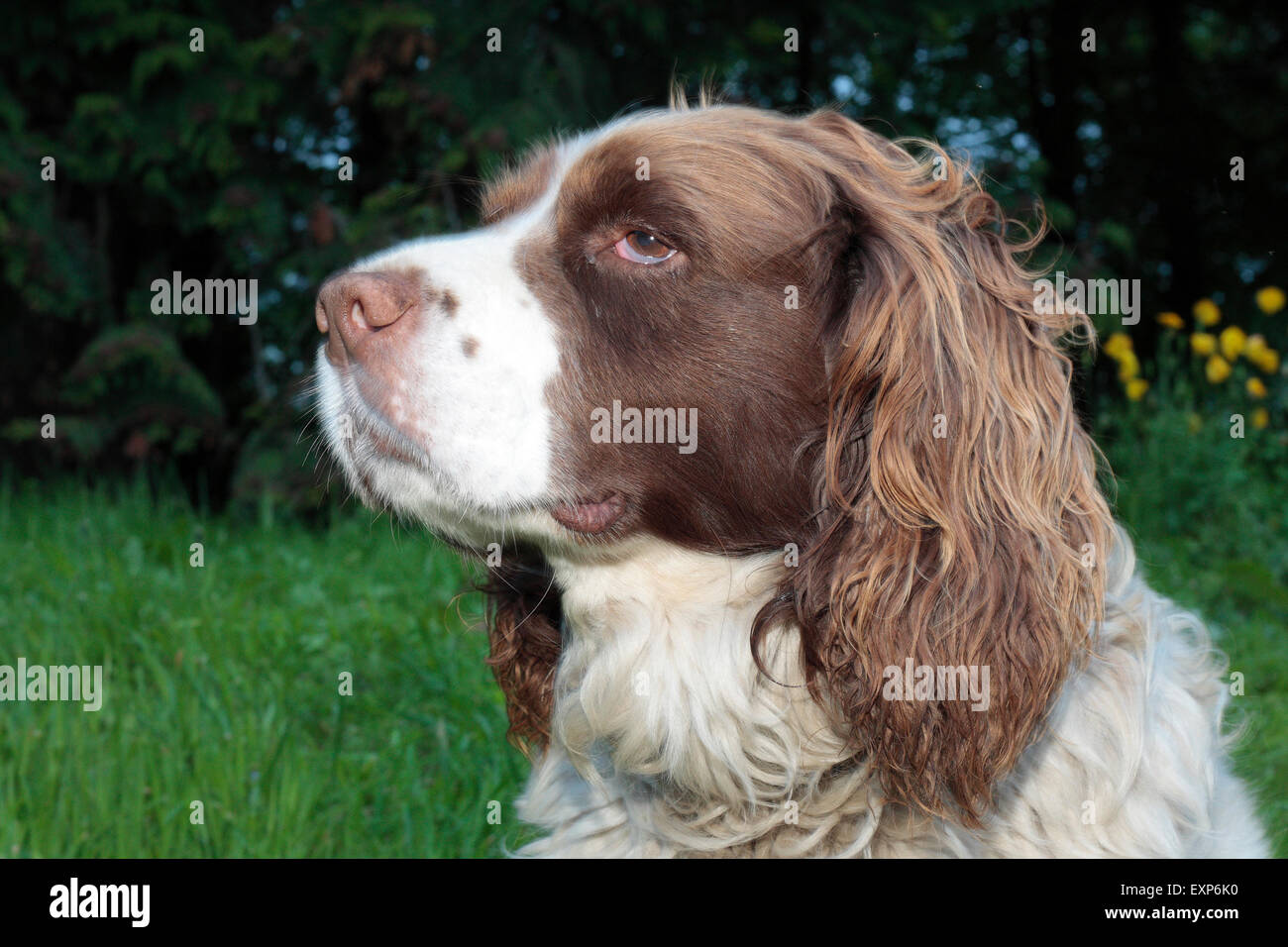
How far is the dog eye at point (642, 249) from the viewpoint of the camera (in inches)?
95.0

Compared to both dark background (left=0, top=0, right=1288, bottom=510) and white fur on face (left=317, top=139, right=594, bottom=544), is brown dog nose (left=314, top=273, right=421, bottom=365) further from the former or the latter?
dark background (left=0, top=0, right=1288, bottom=510)

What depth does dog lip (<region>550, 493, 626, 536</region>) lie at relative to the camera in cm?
238

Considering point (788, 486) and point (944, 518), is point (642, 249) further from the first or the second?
point (944, 518)

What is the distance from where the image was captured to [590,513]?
2.41m

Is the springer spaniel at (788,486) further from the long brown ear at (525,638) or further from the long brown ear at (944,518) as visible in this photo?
the long brown ear at (525,638)

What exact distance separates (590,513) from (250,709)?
192 centimetres

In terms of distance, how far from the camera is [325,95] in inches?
301

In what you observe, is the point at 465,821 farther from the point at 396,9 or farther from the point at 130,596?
the point at 396,9

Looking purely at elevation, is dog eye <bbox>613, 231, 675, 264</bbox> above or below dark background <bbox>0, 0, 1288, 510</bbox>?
below

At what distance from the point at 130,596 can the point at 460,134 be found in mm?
3353

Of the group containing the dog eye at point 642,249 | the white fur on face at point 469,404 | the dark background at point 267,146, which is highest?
the dark background at point 267,146

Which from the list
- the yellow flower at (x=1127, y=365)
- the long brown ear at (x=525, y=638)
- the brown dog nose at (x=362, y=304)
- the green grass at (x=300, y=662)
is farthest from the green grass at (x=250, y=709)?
the yellow flower at (x=1127, y=365)

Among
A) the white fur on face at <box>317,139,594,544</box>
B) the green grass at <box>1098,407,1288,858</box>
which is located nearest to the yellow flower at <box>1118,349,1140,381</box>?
the green grass at <box>1098,407,1288,858</box>

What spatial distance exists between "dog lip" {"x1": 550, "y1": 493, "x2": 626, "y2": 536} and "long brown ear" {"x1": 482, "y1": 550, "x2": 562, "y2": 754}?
0.44 meters
